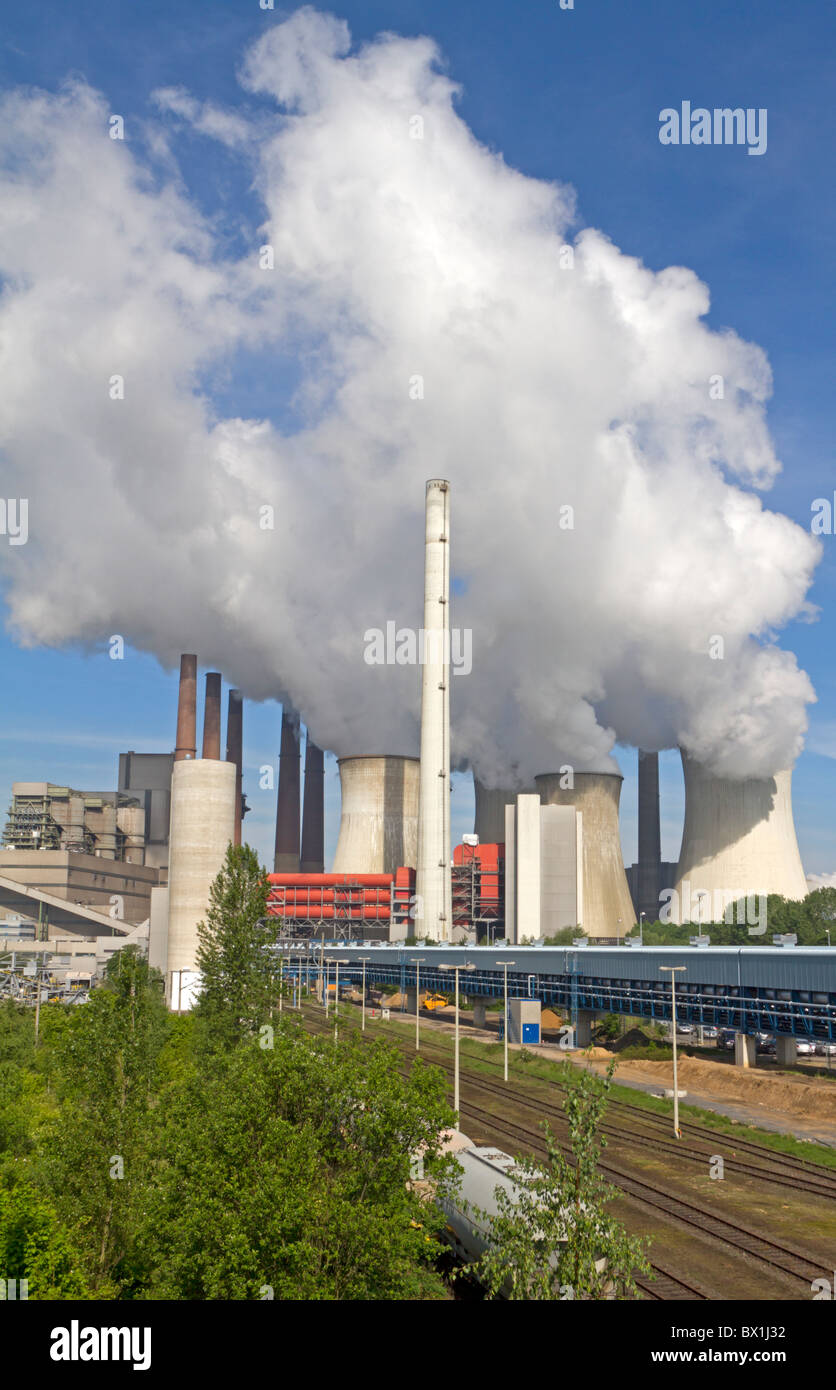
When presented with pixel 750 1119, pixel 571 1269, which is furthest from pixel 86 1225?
pixel 750 1119

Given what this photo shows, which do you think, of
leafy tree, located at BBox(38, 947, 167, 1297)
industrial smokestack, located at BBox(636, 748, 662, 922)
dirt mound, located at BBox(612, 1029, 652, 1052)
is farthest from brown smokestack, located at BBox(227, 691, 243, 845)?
leafy tree, located at BBox(38, 947, 167, 1297)

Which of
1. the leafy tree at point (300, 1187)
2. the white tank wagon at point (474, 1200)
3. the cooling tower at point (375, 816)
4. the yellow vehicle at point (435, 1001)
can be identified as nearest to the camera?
the leafy tree at point (300, 1187)

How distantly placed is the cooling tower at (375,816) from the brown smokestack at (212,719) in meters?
13.9

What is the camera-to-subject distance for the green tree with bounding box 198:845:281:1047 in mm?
42469

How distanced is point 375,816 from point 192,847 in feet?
93.9

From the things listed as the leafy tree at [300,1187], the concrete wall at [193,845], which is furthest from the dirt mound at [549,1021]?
the leafy tree at [300,1187]

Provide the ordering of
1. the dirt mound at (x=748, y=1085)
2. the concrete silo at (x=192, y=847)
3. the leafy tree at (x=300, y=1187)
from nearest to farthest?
the leafy tree at (x=300, y=1187), the dirt mound at (x=748, y=1085), the concrete silo at (x=192, y=847)

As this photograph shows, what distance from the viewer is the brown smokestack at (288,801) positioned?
13900 centimetres

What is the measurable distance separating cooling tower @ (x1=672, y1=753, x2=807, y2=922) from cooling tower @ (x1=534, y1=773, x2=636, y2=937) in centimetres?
1410

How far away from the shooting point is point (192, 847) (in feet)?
310


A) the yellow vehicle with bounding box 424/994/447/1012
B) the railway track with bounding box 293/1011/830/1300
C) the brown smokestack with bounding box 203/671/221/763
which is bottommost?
the yellow vehicle with bounding box 424/994/447/1012

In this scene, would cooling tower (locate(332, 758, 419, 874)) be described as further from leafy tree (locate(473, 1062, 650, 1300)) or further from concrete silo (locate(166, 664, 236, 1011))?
leafy tree (locate(473, 1062, 650, 1300))

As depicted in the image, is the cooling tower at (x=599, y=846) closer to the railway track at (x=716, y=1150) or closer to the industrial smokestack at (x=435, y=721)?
the industrial smokestack at (x=435, y=721)
